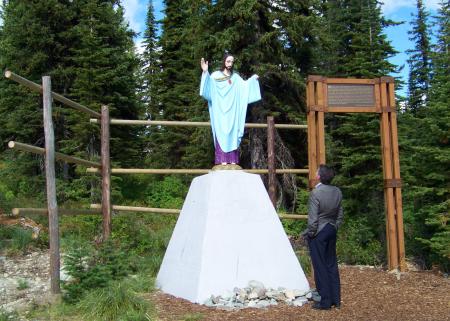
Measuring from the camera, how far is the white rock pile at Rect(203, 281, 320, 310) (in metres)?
4.96

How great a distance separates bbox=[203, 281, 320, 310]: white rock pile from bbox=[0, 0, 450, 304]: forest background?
2319 millimetres

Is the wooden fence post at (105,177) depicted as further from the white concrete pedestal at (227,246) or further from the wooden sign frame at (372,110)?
the wooden sign frame at (372,110)

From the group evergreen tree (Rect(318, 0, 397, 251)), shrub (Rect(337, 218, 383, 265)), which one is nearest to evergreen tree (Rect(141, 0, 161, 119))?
evergreen tree (Rect(318, 0, 397, 251))

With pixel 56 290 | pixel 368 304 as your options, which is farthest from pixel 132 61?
pixel 368 304

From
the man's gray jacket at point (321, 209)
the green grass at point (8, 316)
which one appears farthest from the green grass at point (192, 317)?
the green grass at point (8, 316)

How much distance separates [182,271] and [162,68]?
1921 centimetres

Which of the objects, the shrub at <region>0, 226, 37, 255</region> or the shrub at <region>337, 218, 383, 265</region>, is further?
the shrub at <region>0, 226, 37, 255</region>

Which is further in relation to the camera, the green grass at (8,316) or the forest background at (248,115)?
the forest background at (248,115)

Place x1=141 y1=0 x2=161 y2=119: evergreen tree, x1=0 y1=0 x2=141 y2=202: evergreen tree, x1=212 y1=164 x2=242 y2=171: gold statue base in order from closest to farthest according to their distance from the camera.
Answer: x1=212 y1=164 x2=242 y2=171: gold statue base → x1=0 y1=0 x2=141 y2=202: evergreen tree → x1=141 y1=0 x2=161 y2=119: evergreen tree

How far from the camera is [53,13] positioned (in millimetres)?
15234

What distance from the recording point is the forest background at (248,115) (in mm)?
8258

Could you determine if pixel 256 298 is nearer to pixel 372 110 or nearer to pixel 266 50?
pixel 372 110

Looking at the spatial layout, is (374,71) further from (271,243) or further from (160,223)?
(271,243)

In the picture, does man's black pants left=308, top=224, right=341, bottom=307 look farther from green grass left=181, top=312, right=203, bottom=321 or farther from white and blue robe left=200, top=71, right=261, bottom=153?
white and blue robe left=200, top=71, right=261, bottom=153
